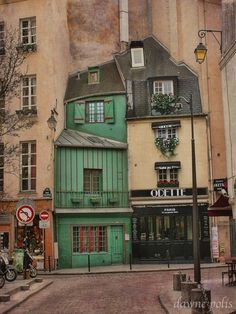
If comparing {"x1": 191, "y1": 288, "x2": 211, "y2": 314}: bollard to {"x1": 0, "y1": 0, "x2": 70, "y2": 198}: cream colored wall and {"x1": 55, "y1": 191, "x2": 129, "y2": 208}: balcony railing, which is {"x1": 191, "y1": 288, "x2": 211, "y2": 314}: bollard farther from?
{"x1": 55, "y1": 191, "x2": 129, "y2": 208}: balcony railing

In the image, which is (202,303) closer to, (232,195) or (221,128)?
(232,195)

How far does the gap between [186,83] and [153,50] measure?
12.3ft

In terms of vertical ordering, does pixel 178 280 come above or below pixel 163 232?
below

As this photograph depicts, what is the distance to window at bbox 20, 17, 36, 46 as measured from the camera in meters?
30.9

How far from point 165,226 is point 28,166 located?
8208 mm

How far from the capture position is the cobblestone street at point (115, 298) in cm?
1266

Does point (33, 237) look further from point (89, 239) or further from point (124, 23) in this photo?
point (124, 23)

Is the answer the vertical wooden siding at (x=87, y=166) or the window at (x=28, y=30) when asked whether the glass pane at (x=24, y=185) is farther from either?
the window at (x=28, y=30)

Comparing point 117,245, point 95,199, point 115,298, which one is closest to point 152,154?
point 95,199

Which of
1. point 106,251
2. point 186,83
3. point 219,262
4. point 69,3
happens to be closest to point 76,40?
point 69,3

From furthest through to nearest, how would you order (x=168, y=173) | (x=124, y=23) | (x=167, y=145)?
(x=124, y=23), (x=168, y=173), (x=167, y=145)

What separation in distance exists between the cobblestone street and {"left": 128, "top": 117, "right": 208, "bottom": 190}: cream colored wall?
11.4 m

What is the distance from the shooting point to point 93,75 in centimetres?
3375

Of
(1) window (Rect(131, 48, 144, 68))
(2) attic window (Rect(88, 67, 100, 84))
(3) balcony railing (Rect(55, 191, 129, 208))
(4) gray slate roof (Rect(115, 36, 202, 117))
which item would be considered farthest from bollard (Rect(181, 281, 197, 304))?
(1) window (Rect(131, 48, 144, 68))
